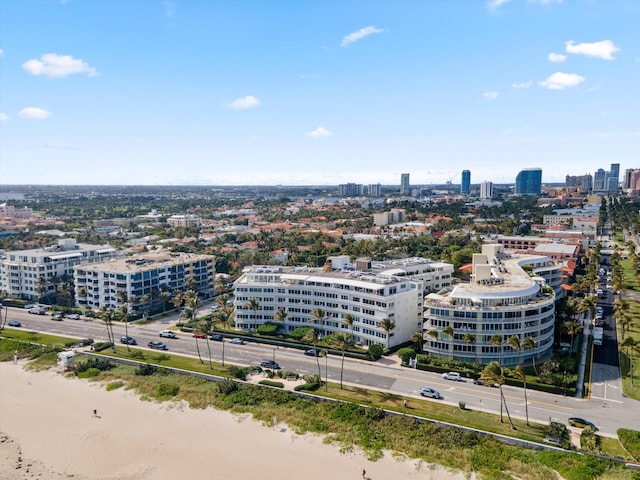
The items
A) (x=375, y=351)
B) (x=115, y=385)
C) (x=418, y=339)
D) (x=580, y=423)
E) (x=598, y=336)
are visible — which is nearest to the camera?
(x=580, y=423)

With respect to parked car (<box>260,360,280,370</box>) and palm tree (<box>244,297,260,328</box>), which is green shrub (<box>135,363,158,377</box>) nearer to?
parked car (<box>260,360,280,370</box>)

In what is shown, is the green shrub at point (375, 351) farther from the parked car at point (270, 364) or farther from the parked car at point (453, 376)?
the parked car at point (270, 364)

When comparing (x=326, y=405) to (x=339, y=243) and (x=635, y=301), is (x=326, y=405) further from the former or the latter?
(x=339, y=243)

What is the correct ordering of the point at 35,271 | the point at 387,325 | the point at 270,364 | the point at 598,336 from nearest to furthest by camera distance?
the point at 270,364
the point at 387,325
the point at 598,336
the point at 35,271

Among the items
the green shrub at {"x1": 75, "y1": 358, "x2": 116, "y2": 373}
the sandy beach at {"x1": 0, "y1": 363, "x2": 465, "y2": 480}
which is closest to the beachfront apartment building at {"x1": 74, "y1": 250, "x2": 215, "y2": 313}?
the green shrub at {"x1": 75, "y1": 358, "x2": 116, "y2": 373}

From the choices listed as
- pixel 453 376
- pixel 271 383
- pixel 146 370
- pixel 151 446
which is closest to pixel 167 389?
pixel 146 370

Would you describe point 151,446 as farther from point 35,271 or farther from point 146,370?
point 35,271
